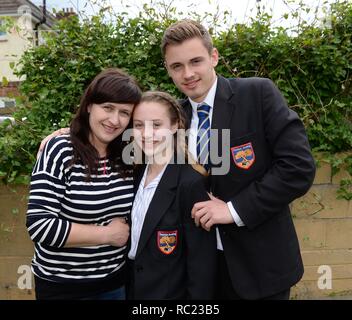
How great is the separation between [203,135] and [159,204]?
43 centimetres

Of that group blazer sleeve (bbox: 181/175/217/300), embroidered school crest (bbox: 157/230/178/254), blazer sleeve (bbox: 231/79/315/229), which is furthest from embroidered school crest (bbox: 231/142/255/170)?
embroidered school crest (bbox: 157/230/178/254)

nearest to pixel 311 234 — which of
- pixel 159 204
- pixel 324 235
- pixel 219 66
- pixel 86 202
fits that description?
pixel 324 235

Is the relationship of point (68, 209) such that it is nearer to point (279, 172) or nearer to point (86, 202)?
point (86, 202)

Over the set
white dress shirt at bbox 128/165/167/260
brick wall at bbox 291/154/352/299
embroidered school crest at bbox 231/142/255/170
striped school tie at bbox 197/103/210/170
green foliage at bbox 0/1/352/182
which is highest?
green foliage at bbox 0/1/352/182

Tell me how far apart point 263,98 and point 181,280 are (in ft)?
3.27

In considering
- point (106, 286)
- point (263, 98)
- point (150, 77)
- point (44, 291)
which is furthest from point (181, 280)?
point (150, 77)

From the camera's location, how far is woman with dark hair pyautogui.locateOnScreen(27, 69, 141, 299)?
6.10ft

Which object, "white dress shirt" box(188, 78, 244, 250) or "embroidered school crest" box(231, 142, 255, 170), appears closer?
"embroidered school crest" box(231, 142, 255, 170)

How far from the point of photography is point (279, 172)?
1.79 metres

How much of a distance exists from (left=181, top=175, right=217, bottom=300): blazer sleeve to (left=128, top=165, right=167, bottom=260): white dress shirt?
0.19 meters

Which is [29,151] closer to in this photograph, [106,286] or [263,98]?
[106,286]

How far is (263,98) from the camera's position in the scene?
1.89 m

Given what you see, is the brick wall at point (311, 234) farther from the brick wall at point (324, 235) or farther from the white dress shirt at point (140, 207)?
the white dress shirt at point (140, 207)

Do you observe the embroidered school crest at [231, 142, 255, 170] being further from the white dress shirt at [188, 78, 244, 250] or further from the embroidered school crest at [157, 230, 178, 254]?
the embroidered school crest at [157, 230, 178, 254]
